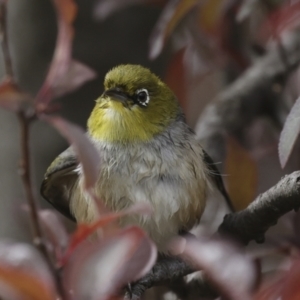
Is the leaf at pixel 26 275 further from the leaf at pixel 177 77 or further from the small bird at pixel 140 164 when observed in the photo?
the leaf at pixel 177 77

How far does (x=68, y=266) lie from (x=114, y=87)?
750 millimetres

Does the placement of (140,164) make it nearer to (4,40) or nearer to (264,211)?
(264,211)

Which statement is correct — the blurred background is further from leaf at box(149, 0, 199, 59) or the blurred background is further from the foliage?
the foliage

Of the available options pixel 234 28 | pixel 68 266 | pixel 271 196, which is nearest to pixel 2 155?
pixel 234 28

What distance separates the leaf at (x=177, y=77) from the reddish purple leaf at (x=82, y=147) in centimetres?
88

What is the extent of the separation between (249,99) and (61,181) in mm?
666

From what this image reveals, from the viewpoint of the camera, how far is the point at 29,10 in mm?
2121

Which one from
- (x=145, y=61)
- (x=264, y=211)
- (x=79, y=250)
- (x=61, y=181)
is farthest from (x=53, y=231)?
(x=145, y=61)

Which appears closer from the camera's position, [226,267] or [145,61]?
[226,267]

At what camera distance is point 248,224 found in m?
1.25

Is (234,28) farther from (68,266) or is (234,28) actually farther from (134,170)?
(68,266)

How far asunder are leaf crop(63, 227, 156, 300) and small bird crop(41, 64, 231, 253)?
2.11ft

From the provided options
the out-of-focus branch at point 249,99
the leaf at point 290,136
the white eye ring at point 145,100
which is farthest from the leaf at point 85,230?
the out-of-focus branch at point 249,99

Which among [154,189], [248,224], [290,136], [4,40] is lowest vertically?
[248,224]
